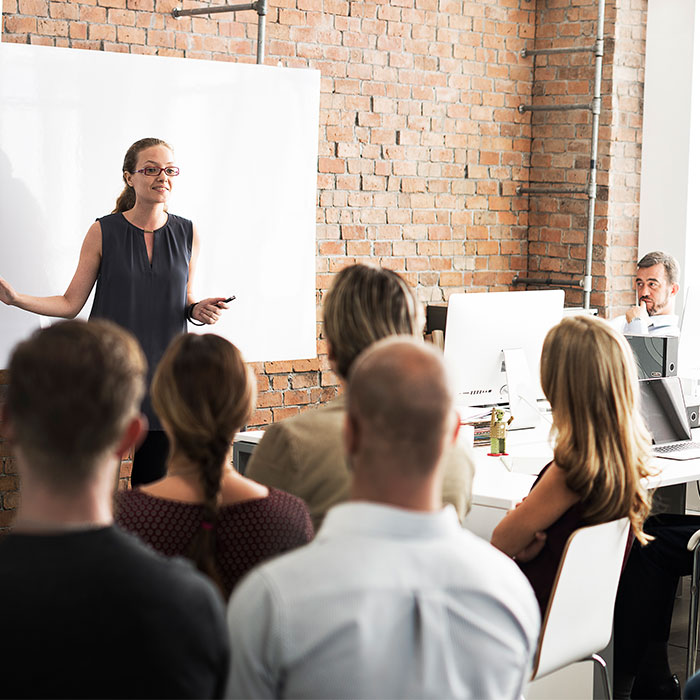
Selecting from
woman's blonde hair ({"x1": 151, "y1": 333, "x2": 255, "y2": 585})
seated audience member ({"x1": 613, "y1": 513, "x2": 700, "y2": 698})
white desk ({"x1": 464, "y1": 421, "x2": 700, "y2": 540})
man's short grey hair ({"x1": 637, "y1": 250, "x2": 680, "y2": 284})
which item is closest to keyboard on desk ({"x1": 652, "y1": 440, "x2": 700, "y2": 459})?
white desk ({"x1": 464, "y1": 421, "x2": 700, "y2": 540})

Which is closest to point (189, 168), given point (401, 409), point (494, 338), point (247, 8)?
point (247, 8)

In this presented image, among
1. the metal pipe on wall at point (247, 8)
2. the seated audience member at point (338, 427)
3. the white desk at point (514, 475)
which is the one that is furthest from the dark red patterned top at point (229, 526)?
the metal pipe on wall at point (247, 8)

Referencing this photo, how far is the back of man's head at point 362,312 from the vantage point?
6.83 feet

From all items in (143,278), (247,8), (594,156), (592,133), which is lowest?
(143,278)

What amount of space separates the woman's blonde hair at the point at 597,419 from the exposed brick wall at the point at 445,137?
3041 mm

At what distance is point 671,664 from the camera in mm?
3734

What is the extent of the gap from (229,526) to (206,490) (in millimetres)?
74

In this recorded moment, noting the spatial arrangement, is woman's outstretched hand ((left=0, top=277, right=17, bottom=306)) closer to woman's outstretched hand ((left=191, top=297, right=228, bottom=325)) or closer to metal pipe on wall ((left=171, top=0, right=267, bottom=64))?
woman's outstretched hand ((left=191, top=297, right=228, bottom=325))

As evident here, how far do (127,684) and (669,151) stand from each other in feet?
18.1

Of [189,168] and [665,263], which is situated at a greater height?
[189,168]

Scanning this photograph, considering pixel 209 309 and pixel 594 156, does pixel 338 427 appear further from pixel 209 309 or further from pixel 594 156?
pixel 594 156

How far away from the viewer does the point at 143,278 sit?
373 centimetres

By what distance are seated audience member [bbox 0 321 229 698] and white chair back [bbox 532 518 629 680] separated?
49.7 inches

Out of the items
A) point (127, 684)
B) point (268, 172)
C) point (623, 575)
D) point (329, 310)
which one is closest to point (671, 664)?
point (623, 575)
